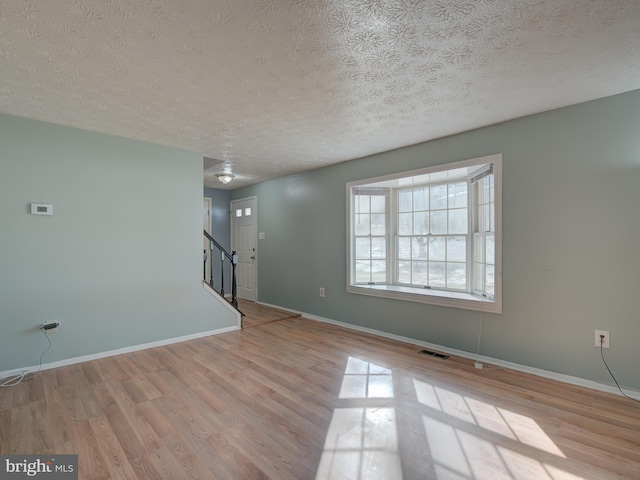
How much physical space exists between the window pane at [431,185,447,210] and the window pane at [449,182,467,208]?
0.08m

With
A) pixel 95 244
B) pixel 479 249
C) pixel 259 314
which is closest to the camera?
pixel 95 244

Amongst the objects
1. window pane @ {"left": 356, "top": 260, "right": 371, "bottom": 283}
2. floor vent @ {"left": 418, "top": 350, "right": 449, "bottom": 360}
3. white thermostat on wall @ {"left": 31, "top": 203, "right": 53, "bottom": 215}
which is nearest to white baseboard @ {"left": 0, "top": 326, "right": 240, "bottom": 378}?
white thermostat on wall @ {"left": 31, "top": 203, "right": 53, "bottom": 215}

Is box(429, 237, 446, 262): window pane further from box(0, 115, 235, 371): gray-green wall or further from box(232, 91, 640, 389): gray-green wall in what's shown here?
box(0, 115, 235, 371): gray-green wall

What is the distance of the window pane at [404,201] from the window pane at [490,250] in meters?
1.22

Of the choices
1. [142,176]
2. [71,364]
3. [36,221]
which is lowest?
[71,364]

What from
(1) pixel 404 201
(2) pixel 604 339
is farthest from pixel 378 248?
(2) pixel 604 339

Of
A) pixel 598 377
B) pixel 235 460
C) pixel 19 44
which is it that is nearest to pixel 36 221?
pixel 19 44

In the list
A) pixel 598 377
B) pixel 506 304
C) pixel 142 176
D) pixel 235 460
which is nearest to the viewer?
pixel 235 460

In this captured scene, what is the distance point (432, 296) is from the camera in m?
3.58

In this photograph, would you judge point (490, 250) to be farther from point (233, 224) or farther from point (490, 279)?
point (233, 224)

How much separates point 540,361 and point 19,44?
14.7 ft

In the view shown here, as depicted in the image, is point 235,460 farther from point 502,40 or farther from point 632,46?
point 632,46

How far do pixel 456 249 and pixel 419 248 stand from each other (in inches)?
19.2

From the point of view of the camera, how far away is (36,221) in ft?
9.90
